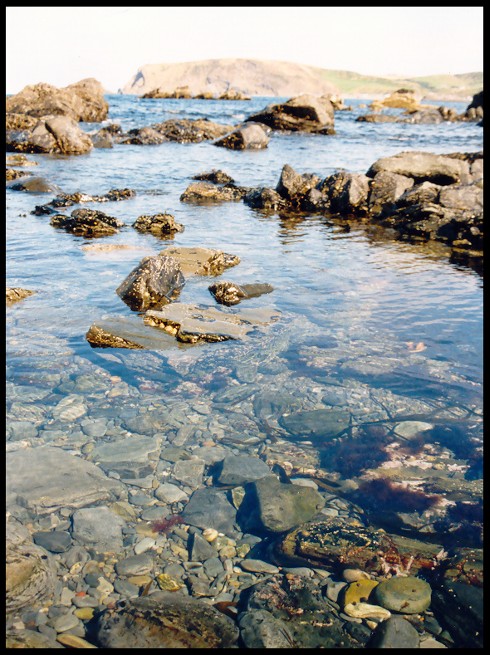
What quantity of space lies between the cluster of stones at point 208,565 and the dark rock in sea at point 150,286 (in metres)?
3.65

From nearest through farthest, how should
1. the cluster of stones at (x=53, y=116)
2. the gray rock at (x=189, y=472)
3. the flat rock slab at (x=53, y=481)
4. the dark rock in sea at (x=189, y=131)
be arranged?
the flat rock slab at (x=53, y=481)
the gray rock at (x=189, y=472)
the cluster of stones at (x=53, y=116)
the dark rock in sea at (x=189, y=131)

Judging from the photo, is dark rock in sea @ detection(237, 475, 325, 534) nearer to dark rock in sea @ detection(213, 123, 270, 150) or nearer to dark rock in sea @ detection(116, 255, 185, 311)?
dark rock in sea @ detection(116, 255, 185, 311)

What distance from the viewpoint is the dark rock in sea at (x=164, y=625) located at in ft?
9.53

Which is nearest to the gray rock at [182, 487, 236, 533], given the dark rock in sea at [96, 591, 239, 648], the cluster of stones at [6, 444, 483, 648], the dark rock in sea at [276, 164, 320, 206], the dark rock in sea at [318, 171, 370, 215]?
the cluster of stones at [6, 444, 483, 648]

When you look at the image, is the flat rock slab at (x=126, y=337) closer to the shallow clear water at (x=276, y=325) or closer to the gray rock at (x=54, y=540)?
the shallow clear water at (x=276, y=325)

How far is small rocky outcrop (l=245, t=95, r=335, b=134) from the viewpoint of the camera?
43219 mm

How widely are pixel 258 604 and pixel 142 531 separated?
105cm

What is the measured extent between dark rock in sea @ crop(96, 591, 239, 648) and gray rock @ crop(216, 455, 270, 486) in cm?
125

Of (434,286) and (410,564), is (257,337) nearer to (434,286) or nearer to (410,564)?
(410,564)

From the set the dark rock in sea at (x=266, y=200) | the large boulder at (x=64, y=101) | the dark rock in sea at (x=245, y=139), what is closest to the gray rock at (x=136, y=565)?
the dark rock in sea at (x=266, y=200)

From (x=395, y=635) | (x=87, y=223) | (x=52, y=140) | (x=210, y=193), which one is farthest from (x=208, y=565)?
(x=52, y=140)

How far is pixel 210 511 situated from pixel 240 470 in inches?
21.2

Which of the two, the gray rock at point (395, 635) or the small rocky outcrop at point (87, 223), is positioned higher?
the small rocky outcrop at point (87, 223)

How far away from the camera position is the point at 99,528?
3.78m
